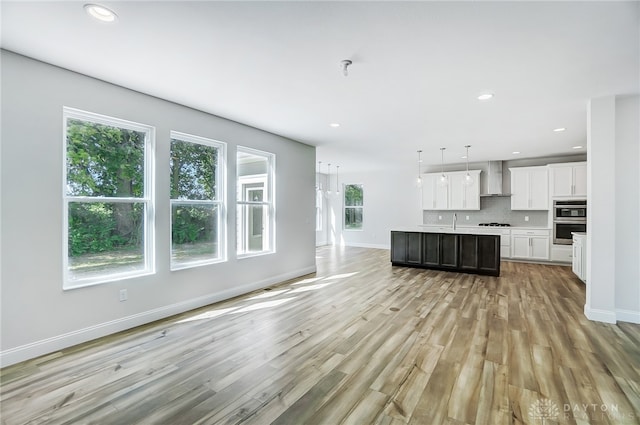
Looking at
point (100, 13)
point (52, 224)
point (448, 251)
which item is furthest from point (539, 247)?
point (52, 224)

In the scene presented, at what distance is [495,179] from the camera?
25.8 feet

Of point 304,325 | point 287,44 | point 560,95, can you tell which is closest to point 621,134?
point 560,95

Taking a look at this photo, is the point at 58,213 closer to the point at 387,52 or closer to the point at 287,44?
the point at 287,44

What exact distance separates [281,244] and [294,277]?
76cm

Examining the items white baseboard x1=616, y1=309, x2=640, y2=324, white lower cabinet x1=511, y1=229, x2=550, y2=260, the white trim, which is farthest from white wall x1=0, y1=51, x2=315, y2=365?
white lower cabinet x1=511, y1=229, x2=550, y2=260

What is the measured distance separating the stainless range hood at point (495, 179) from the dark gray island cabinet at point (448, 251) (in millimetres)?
2435

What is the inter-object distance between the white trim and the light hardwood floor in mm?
114

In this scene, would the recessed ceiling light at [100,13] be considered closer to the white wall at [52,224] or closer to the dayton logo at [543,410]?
the white wall at [52,224]

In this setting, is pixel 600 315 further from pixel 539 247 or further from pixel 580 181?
pixel 580 181

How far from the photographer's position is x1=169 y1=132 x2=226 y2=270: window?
3.92 metres

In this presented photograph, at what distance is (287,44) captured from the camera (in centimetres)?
241

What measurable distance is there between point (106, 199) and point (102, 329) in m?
1.39

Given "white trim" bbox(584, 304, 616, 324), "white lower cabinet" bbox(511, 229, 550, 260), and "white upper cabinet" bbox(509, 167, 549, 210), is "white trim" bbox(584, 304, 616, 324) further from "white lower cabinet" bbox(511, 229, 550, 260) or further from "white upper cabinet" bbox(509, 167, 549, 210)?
"white upper cabinet" bbox(509, 167, 549, 210)

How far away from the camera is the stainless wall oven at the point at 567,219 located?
6625 millimetres
